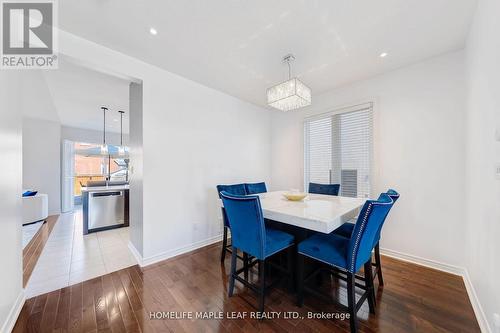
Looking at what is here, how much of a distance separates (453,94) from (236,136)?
3.11 m

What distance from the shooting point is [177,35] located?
6.56ft

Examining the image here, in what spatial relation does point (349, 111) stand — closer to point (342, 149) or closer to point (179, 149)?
point (342, 149)

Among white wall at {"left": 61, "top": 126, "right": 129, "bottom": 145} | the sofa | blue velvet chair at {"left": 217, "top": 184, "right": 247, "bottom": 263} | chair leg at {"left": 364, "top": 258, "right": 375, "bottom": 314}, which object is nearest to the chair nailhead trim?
chair leg at {"left": 364, "top": 258, "right": 375, "bottom": 314}

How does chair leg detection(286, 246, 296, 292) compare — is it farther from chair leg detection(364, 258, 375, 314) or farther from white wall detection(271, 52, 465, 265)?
white wall detection(271, 52, 465, 265)

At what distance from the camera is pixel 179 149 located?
282 centimetres

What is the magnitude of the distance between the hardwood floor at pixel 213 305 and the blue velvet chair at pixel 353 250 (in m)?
0.22

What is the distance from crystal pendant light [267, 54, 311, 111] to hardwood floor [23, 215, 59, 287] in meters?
3.46

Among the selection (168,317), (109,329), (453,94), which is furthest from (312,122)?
(109,329)

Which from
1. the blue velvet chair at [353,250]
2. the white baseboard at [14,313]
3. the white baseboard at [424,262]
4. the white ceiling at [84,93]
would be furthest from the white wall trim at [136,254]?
the white baseboard at [424,262]

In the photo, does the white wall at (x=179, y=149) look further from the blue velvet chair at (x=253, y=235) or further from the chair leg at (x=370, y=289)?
the chair leg at (x=370, y=289)

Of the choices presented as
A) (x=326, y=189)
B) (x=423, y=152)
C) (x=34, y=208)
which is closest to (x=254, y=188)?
(x=326, y=189)

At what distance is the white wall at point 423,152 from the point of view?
225 centimetres

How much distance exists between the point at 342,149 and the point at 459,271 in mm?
2053

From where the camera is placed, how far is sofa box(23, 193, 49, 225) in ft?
13.2
